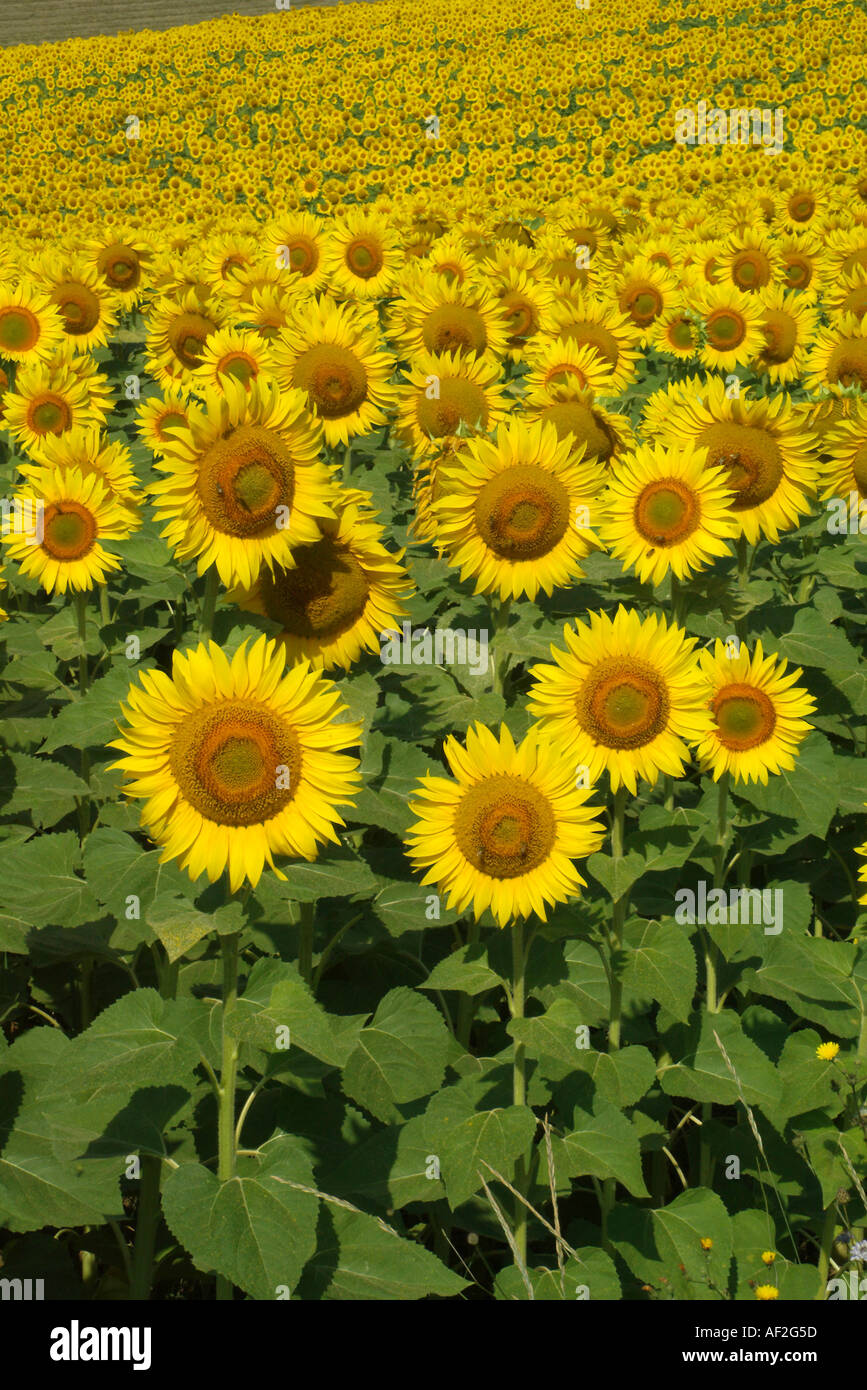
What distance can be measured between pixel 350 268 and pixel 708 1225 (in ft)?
23.2

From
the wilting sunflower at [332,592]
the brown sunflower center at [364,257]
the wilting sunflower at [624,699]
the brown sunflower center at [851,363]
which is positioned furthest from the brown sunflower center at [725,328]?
the wilting sunflower at [332,592]

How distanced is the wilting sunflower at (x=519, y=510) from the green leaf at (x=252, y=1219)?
2.20 meters

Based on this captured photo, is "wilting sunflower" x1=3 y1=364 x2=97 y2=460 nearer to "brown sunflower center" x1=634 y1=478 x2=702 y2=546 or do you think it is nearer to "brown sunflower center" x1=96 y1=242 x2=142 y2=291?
"brown sunflower center" x1=96 y1=242 x2=142 y2=291

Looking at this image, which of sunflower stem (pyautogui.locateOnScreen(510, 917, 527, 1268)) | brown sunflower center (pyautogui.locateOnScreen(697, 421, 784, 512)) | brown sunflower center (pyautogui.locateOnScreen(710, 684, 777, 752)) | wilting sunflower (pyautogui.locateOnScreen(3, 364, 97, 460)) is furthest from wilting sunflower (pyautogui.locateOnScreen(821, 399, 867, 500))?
wilting sunflower (pyautogui.locateOnScreen(3, 364, 97, 460))

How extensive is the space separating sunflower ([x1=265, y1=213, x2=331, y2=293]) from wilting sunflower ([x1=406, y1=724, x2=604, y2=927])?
19.6 feet

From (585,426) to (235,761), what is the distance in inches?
104

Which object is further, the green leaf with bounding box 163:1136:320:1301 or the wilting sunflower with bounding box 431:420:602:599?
the wilting sunflower with bounding box 431:420:602:599

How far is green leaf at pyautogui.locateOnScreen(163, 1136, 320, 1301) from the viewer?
2.71m

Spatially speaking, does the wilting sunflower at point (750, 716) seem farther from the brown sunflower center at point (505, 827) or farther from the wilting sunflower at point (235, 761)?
the wilting sunflower at point (235, 761)

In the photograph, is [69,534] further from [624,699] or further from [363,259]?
[363,259]

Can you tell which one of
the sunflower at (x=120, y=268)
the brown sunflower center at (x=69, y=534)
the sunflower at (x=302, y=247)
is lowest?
the brown sunflower center at (x=69, y=534)

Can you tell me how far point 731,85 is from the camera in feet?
92.1

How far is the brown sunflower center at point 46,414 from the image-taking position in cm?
666
